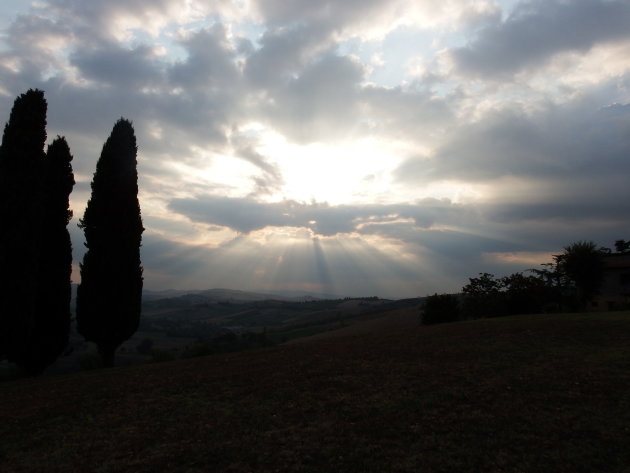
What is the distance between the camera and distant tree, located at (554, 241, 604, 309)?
41.5 meters

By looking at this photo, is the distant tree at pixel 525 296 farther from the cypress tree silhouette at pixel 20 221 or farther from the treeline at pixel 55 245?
the cypress tree silhouette at pixel 20 221

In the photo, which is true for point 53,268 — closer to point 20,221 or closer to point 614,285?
point 20,221

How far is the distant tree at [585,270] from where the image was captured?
4147 centimetres

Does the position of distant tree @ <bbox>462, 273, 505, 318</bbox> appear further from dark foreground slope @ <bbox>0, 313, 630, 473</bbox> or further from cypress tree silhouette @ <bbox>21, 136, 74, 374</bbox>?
cypress tree silhouette @ <bbox>21, 136, 74, 374</bbox>

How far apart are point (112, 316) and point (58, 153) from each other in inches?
467

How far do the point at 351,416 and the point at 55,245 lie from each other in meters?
23.6

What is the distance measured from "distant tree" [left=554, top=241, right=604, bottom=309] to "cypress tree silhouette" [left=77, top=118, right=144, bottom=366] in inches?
1778

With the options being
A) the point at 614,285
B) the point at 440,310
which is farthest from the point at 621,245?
the point at 440,310

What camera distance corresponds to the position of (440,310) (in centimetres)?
3744

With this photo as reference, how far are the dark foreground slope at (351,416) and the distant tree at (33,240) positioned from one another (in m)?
6.12

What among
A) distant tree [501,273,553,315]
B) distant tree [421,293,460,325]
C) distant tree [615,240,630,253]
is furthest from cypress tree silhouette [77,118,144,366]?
distant tree [615,240,630,253]

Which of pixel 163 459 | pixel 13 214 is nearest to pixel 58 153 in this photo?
pixel 13 214

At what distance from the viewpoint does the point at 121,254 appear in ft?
86.4

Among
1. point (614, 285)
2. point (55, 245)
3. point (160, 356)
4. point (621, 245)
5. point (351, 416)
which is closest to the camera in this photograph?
point (351, 416)
